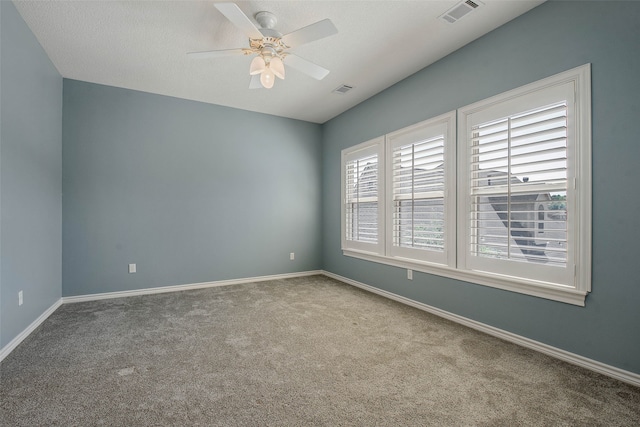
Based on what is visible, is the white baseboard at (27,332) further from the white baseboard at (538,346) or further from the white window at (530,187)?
the white window at (530,187)

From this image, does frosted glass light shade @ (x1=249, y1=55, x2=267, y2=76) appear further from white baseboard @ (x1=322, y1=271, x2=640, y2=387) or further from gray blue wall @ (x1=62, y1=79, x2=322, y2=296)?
white baseboard @ (x1=322, y1=271, x2=640, y2=387)

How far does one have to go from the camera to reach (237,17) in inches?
82.5

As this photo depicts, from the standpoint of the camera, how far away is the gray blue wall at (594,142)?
191 centimetres

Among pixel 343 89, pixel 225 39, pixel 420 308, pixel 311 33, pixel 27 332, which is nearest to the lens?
pixel 311 33

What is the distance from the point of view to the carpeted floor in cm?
161

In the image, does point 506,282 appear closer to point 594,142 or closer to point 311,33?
point 594,142

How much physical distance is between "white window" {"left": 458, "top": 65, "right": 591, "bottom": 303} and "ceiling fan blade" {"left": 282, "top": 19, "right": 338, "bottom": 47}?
5.17 feet

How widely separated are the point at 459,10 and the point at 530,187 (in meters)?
1.54

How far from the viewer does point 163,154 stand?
13.8 feet

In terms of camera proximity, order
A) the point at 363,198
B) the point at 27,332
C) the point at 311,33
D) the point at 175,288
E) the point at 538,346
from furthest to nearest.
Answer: the point at 363,198
the point at 175,288
the point at 27,332
the point at 538,346
the point at 311,33

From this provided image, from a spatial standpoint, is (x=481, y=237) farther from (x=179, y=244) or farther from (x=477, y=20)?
(x=179, y=244)

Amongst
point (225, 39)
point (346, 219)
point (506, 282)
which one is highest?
point (225, 39)

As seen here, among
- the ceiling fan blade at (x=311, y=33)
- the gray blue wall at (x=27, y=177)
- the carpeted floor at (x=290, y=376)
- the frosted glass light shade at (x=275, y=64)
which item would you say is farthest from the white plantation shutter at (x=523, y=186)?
the gray blue wall at (x=27, y=177)

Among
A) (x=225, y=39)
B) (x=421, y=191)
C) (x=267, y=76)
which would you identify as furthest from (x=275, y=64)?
(x=421, y=191)
